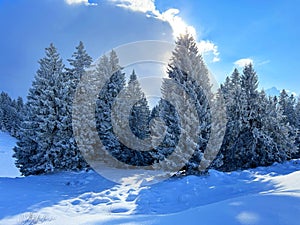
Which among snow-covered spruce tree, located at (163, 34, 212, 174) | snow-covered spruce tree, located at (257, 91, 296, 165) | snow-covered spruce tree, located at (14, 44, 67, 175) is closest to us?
snow-covered spruce tree, located at (163, 34, 212, 174)

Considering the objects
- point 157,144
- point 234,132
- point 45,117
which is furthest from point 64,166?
point 234,132

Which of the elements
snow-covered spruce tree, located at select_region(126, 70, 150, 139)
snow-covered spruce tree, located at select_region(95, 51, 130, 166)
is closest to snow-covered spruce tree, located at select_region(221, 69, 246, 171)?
snow-covered spruce tree, located at select_region(126, 70, 150, 139)

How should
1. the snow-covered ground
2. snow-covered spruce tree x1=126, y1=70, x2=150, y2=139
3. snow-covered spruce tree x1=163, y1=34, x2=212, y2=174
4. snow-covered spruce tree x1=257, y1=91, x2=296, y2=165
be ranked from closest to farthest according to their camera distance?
the snow-covered ground < snow-covered spruce tree x1=163, y1=34, x2=212, y2=174 < snow-covered spruce tree x1=257, y1=91, x2=296, y2=165 < snow-covered spruce tree x1=126, y1=70, x2=150, y2=139

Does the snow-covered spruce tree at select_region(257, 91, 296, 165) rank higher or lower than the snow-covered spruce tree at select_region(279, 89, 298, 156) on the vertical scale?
lower

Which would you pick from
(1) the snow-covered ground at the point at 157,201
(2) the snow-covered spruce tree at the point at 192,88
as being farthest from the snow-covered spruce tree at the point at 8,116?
(2) the snow-covered spruce tree at the point at 192,88

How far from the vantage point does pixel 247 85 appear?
1639 centimetres

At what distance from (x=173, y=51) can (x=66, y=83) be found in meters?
6.64

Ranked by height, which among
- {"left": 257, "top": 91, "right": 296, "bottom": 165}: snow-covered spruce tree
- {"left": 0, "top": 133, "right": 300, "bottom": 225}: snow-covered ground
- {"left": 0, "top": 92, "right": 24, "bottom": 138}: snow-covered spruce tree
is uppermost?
{"left": 0, "top": 92, "right": 24, "bottom": 138}: snow-covered spruce tree

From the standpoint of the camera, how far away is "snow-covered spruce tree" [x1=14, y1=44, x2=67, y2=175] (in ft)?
44.2

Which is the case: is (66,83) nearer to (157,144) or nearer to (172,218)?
(157,144)

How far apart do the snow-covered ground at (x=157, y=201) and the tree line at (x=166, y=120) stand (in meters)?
1.55

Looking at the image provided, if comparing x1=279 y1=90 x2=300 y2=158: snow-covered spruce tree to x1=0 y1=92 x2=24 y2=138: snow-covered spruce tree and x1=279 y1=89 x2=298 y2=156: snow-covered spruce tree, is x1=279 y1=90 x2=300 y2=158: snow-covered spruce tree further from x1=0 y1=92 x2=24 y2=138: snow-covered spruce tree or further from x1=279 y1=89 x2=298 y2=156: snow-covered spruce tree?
x1=0 y1=92 x2=24 y2=138: snow-covered spruce tree

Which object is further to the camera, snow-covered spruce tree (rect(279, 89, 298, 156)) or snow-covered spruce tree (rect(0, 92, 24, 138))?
snow-covered spruce tree (rect(0, 92, 24, 138))

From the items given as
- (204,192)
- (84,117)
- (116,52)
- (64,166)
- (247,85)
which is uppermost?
(116,52)
